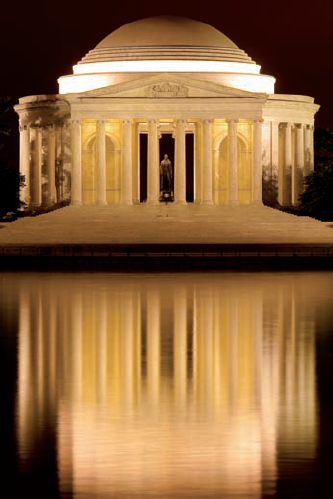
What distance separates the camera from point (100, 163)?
114500mm

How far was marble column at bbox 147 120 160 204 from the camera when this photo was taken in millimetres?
113750

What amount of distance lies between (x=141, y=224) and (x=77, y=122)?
17.2m

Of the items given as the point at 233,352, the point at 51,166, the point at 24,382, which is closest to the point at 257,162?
the point at 51,166

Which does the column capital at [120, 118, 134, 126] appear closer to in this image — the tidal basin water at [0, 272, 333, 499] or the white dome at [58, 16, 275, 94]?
the white dome at [58, 16, 275, 94]

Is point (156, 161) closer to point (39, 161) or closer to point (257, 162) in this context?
point (257, 162)

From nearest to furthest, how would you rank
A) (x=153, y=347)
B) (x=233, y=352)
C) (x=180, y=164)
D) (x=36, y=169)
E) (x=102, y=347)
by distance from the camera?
(x=233, y=352)
(x=102, y=347)
(x=153, y=347)
(x=180, y=164)
(x=36, y=169)

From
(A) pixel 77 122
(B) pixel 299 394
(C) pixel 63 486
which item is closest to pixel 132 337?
(B) pixel 299 394

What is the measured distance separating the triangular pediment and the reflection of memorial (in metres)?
62.6

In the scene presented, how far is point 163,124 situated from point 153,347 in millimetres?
86216

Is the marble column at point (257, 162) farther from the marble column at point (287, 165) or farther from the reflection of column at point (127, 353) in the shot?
the reflection of column at point (127, 353)

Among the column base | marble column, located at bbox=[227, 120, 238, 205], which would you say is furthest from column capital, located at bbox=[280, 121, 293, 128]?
the column base

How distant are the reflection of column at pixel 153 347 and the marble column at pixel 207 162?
2397 inches

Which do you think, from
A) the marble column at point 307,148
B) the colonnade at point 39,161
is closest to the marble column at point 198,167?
the marble column at point 307,148

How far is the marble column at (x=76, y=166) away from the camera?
11450 cm
